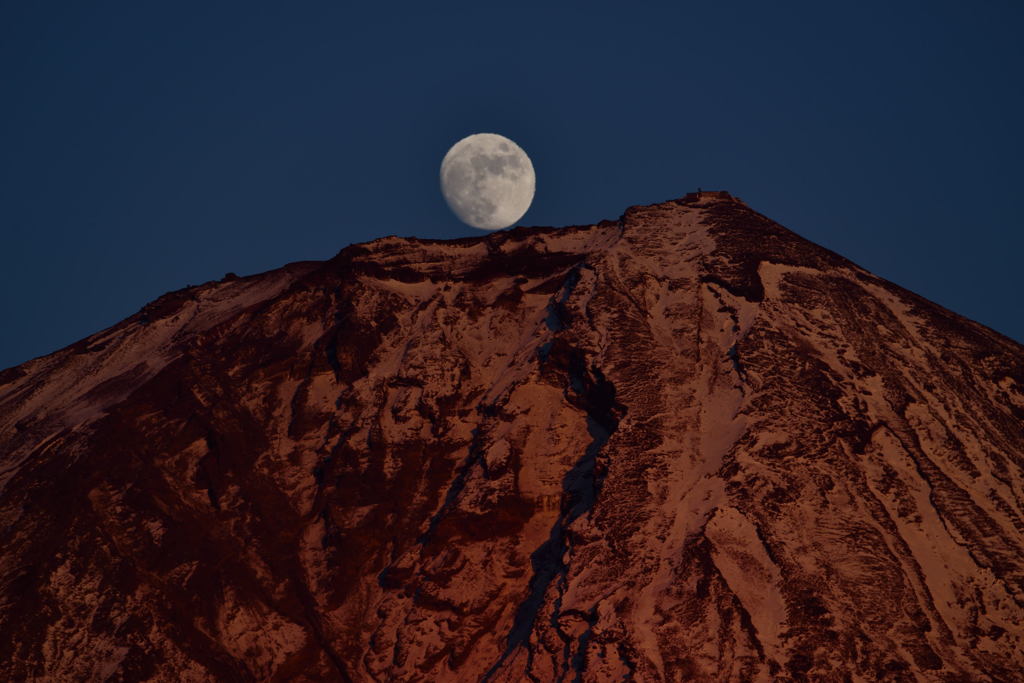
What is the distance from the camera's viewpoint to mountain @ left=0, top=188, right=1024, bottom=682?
1770 inches

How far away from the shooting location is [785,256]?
62.8 metres

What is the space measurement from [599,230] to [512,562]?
23.7 meters

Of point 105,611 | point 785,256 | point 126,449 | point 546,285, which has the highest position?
point 785,256

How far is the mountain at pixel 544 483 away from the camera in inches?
1770

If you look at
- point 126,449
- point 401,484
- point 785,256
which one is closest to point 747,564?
point 401,484

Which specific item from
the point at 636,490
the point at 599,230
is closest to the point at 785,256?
the point at 599,230

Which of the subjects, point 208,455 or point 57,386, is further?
point 57,386

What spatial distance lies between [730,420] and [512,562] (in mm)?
9239

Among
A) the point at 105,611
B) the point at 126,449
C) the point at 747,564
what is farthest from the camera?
the point at 126,449

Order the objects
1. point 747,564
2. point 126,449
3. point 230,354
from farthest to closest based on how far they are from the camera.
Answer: point 230,354 → point 126,449 → point 747,564

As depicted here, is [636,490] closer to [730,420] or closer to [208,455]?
[730,420]

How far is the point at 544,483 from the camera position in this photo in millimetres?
51938

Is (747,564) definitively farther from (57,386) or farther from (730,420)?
(57,386)

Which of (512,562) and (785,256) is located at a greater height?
(785,256)
